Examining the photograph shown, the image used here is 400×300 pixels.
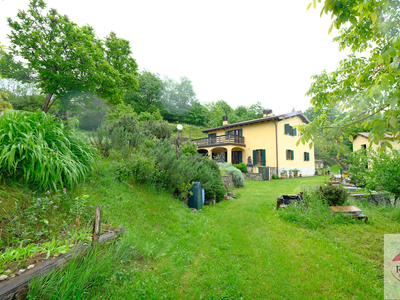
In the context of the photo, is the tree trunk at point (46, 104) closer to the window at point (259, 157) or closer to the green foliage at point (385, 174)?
the green foliage at point (385, 174)

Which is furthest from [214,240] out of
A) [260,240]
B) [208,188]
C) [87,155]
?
[87,155]

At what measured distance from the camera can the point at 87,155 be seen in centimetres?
351

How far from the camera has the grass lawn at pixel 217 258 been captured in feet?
7.14

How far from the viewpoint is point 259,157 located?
18625 millimetres

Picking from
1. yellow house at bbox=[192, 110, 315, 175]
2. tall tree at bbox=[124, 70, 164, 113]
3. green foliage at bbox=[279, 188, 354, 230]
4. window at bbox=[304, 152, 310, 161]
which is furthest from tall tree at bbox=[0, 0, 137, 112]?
tall tree at bbox=[124, 70, 164, 113]

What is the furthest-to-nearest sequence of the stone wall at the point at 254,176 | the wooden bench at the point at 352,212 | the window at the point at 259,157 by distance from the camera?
1. the window at the point at 259,157
2. the stone wall at the point at 254,176
3. the wooden bench at the point at 352,212

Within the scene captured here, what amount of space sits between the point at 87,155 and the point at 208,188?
4118 millimetres

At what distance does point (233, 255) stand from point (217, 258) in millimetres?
328

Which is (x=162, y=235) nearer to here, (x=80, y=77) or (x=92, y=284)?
(x=92, y=284)

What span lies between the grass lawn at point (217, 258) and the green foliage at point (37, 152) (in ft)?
2.33

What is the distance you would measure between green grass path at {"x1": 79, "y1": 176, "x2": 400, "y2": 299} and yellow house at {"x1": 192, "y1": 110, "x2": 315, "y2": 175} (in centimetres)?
1278

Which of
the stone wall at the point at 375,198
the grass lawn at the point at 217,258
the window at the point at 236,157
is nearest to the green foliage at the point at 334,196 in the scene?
the grass lawn at the point at 217,258

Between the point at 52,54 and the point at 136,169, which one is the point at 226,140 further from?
the point at 136,169

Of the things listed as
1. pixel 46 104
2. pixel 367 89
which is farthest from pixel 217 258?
pixel 46 104
